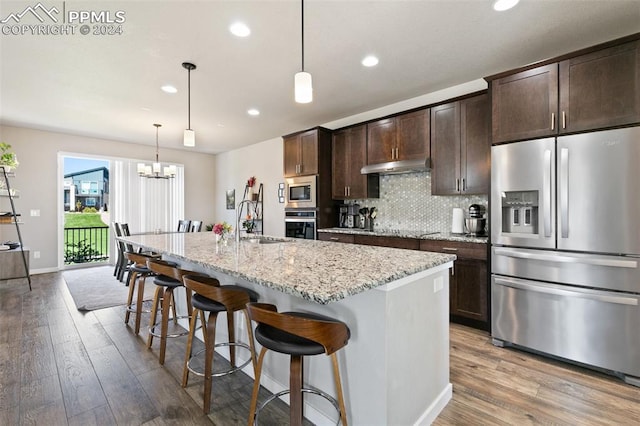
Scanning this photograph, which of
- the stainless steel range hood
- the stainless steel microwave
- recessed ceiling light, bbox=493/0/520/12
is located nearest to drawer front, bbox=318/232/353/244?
the stainless steel microwave

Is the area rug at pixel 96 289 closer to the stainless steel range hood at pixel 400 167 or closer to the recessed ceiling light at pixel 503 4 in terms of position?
the stainless steel range hood at pixel 400 167

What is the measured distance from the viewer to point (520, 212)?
8.57ft

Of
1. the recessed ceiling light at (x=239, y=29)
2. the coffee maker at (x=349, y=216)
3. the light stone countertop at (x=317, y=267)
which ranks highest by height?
the recessed ceiling light at (x=239, y=29)

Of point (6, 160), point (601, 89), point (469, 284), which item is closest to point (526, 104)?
point (601, 89)

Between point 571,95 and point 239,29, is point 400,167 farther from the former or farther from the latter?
point 239,29

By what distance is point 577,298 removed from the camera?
89.0 inches

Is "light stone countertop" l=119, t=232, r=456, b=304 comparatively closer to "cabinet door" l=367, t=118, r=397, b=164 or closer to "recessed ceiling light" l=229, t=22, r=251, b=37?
"recessed ceiling light" l=229, t=22, r=251, b=37

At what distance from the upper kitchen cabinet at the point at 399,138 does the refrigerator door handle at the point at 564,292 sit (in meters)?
1.68

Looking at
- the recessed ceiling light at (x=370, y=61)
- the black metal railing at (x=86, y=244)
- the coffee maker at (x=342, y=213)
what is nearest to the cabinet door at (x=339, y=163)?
the coffee maker at (x=342, y=213)

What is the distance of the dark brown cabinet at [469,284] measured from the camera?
291cm

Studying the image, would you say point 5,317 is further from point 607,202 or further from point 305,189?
point 607,202

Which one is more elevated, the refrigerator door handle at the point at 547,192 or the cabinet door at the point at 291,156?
the cabinet door at the point at 291,156

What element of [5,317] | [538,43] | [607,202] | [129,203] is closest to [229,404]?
[607,202]

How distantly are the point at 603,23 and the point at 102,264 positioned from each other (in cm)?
856
